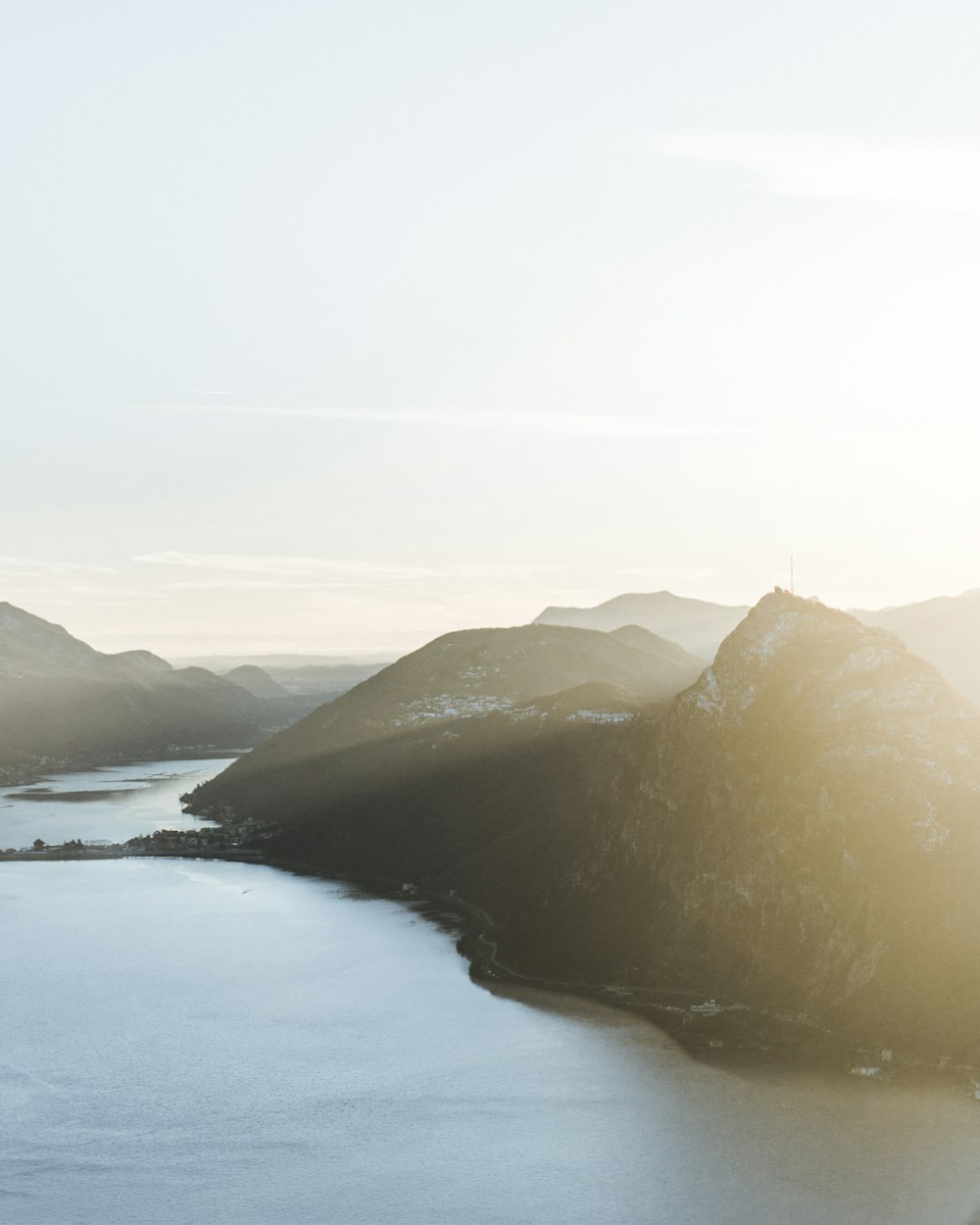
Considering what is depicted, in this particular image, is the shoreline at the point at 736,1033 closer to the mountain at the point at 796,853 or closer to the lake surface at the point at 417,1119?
the mountain at the point at 796,853

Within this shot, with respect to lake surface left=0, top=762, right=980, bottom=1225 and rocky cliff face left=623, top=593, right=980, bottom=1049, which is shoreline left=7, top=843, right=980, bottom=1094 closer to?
lake surface left=0, top=762, right=980, bottom=1225

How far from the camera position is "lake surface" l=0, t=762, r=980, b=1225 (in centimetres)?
9081

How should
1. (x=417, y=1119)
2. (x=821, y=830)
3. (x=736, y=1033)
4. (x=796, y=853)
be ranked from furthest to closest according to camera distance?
(x=796, y=853), (x=821, y=830), (x=736, y=1033), (x=417, y=1119)

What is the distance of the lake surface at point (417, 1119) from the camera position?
90.8 m

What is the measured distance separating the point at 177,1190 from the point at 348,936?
88.6m

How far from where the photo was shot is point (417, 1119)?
107m

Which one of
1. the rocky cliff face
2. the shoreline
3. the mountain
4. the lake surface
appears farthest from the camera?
the mountain

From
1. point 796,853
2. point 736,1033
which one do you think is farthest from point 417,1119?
point 796,853

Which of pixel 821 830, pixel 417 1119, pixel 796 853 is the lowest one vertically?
pixel 417 1119

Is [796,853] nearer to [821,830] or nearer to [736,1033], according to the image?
[821,830]

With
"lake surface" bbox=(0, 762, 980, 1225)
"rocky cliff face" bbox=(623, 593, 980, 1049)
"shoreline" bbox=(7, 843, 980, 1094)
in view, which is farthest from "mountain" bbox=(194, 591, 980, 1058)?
"lake surface" bbox=(0, 762, 980, 1225)

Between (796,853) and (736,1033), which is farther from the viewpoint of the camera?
(796,853)

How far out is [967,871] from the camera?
135 m

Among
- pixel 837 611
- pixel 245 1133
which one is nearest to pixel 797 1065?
pixel 245 1133
